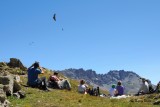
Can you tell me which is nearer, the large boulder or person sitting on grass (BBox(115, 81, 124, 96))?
person sitting on grass (BBox(115, 81, 124, 96))

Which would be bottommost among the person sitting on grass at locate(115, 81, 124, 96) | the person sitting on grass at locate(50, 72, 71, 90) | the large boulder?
the person sitting on grass at locate(115, 81, 124, 96)

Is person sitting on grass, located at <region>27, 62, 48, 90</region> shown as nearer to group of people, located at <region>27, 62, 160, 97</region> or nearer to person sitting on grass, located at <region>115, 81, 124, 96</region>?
group of people, located at <region>27, 62, 160, 97</region>

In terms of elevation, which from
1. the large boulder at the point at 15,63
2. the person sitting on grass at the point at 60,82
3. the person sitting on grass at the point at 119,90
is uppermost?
the large boulder at the point at 15,63

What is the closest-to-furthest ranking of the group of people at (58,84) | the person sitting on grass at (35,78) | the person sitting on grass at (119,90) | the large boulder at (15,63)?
the person sitting on grass at (35,78) → the group of people at (58,84) → the person sitting on grass at (119,90) → the large boulder at (15,63)

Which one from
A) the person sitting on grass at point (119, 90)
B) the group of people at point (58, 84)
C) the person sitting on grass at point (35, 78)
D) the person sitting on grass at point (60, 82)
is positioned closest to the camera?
the person sitting on grass at point (35, 78)

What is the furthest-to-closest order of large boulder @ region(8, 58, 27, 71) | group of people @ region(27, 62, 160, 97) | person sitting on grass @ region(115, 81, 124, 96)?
large boulder @ region(8, 58, 27, 71) → person sitting on grass @ region(115, 81, 124, 96) → group of people @ region(27, 62, 160, 97)

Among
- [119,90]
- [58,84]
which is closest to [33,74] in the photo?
[58,84]

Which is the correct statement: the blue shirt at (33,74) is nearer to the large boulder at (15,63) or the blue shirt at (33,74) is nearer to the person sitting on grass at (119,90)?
the person sitting on grass at (119,90)

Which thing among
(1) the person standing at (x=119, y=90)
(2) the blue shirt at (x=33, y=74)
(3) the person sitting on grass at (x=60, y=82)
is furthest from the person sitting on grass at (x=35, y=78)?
(1) the person standing at (x=119, y=90)

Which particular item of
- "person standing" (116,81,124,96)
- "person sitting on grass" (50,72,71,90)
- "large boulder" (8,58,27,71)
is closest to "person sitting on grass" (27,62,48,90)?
"person sitting on grass" (50,72,71,90)

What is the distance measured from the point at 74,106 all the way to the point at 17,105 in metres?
4.20

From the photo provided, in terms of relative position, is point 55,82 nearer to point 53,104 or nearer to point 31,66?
point 31,66

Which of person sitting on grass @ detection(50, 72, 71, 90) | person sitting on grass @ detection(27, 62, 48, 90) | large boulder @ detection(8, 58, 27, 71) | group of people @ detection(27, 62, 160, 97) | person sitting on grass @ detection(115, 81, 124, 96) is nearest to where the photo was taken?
person sitting on grass @ detection(27, 62, 48, 90)

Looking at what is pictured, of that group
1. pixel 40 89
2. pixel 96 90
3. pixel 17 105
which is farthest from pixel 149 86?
pixel 17 105
